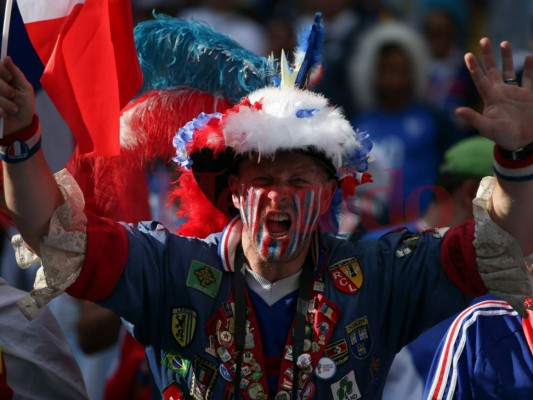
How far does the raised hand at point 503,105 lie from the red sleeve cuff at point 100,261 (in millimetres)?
1110

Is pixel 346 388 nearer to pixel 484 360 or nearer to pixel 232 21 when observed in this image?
pixel 484 360

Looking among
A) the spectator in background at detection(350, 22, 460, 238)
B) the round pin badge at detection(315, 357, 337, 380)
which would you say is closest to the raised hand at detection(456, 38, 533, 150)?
the round pin badge at detection(315, 357, 337, 380)

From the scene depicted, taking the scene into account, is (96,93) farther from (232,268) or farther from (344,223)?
(344,223)

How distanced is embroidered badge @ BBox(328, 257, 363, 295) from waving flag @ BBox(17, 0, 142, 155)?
808mm

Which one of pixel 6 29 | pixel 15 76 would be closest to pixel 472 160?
pixel 6 29

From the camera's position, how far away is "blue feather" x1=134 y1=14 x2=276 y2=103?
4.20m

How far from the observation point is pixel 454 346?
13.0 feet

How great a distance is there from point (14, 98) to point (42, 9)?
681 mm

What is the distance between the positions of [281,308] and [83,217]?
69cm

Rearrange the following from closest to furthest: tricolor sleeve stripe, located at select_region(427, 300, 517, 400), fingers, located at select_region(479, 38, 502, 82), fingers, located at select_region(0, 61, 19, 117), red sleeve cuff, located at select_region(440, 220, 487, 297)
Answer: fingers, located at select_region(0, 61, 19, 117) < fingers, located at select_region(479, 38, 502, 82) < red sleeve cuff, located at select_region(440, 220, 487, 297) < tricolor sleeve stripe, located at select_region(427, 300, 517, 400)

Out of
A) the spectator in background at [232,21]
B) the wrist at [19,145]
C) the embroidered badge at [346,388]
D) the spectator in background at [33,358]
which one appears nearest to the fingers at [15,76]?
the wrist at [19,145]

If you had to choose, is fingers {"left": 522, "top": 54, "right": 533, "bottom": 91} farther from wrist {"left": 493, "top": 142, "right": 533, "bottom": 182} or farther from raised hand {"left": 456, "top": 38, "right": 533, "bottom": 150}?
wrist {"left": 493, "top": 142, "right": 533, "bottom": 182}

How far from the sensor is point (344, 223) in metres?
4.12

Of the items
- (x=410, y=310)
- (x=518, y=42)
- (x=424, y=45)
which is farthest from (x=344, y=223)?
(x=518, y=42)
